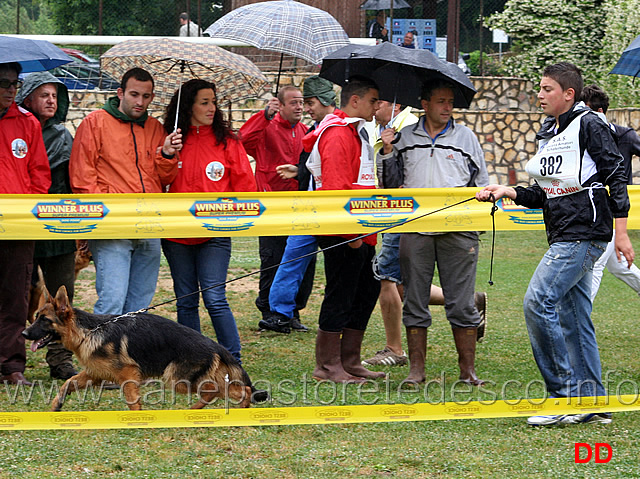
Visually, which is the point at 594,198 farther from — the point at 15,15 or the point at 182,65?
the point at 15,15

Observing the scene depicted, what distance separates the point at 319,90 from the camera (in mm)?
8562

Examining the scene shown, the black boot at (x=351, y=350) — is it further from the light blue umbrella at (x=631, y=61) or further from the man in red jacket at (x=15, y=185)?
the light blue umbrella at (x=631, y=61)

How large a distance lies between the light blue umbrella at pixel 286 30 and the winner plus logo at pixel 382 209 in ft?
5.04

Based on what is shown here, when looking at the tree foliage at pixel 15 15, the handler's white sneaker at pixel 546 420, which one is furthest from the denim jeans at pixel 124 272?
the tree foliage at pixel 15 15

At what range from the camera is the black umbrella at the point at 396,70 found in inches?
236

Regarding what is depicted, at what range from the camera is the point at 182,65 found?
6.79m

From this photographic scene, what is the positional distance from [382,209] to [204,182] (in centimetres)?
130

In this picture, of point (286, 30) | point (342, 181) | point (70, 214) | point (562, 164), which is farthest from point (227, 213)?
point (562, 164)

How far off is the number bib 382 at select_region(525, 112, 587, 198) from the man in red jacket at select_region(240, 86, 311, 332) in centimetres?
387

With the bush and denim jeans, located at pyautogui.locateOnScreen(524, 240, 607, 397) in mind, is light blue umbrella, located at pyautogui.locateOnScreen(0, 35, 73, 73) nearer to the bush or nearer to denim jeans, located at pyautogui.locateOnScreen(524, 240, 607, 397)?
denim jeans, located at pyautogui.locateOnScreen(524, 240, 607, 397)

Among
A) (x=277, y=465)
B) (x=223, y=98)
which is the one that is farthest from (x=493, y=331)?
(x=277, y=465)

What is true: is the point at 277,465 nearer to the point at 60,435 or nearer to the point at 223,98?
the point at 60,435

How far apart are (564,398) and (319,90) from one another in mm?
4382

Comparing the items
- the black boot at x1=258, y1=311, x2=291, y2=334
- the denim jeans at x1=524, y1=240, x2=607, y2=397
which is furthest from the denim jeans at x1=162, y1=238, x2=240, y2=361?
the denim jeans at x1=524, y1=240, x2=607, y2=397
